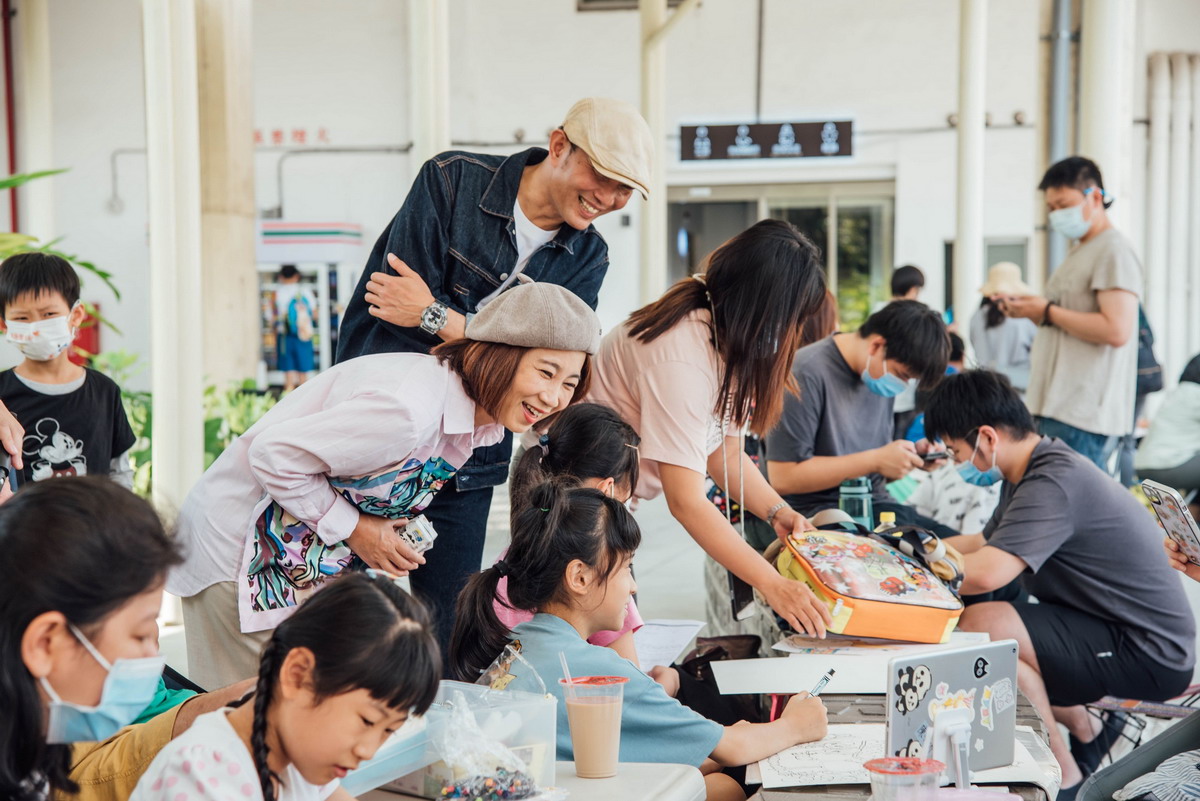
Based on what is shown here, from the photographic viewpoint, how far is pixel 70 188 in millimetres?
13633

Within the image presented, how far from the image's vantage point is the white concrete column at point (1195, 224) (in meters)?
11.6

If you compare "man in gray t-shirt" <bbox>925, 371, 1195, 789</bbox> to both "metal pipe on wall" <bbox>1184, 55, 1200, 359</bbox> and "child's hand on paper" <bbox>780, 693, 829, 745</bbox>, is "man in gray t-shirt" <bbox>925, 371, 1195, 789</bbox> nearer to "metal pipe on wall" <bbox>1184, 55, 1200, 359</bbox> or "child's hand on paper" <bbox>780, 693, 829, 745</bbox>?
"child's hand on paper" <bbox>780, 693, 829, 745</bbox>

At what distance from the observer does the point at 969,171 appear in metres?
6.75

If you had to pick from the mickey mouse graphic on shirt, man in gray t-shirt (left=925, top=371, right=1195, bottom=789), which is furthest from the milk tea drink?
the mickey mouse graphic on shirt

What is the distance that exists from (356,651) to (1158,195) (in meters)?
12.0

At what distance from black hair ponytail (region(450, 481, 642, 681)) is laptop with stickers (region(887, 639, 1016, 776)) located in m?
0.53

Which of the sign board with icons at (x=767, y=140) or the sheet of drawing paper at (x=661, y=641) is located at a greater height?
the sign board with icons at (x=767, y=140)

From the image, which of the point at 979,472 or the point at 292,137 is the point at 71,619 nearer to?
the point at 979,472

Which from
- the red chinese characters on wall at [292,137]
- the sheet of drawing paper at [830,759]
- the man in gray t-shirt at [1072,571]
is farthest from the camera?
the red chinese characters on wall at [292,137]

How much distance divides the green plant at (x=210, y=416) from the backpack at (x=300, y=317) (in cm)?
502

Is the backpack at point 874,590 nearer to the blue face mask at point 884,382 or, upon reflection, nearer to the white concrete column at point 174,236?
the blue face mask at point 884,382

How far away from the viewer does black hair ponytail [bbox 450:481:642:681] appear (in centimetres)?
197

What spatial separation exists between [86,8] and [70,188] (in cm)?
196

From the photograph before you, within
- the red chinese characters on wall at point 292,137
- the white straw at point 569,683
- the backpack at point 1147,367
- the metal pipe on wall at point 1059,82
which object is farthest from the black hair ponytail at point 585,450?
the red chinese characters on wall at point 292,137
